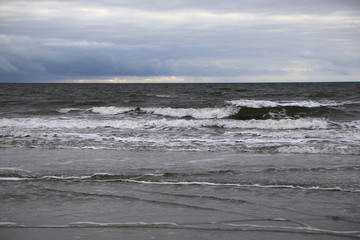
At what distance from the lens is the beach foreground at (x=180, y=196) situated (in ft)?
15.0

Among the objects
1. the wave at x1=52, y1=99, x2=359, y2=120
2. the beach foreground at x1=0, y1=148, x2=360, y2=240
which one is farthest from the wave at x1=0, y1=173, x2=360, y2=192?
the wave at x1=52, y1=99, x2=359, y2=120

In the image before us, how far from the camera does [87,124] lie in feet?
55.7

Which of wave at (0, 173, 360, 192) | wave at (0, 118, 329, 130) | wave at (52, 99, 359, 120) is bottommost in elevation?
wave at (0, 173, 360, 192)

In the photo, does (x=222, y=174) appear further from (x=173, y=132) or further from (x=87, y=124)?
(x=87, y=124)

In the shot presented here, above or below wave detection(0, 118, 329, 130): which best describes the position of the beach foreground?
below

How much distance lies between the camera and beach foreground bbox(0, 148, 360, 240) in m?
4.58

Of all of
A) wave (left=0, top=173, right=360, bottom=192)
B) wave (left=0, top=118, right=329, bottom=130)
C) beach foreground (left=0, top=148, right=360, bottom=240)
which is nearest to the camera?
beach foreground (left=0, top=148, right=360, bottom=240)

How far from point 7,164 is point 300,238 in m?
7.22

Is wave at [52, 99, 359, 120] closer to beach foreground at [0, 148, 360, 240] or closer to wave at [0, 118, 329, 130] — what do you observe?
wave at [0, 118, 329, 130]

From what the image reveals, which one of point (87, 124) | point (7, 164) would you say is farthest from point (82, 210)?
point (87, 124)

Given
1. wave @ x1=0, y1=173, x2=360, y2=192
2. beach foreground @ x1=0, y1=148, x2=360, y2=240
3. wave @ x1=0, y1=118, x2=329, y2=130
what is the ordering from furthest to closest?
wave @ x1=0, y1=118, x2=329, y2=130, wave @ x1=0, y1=173, x2=360, y2=192, beach foreground @ x1=0, y1=148, x2=360, y2=240

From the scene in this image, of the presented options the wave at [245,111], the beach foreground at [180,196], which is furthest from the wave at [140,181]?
the wave at [245,111]

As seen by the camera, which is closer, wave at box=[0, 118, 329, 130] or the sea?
the sea

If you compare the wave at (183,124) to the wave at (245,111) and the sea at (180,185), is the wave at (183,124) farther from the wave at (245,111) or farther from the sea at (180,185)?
the wave at (245,111)
